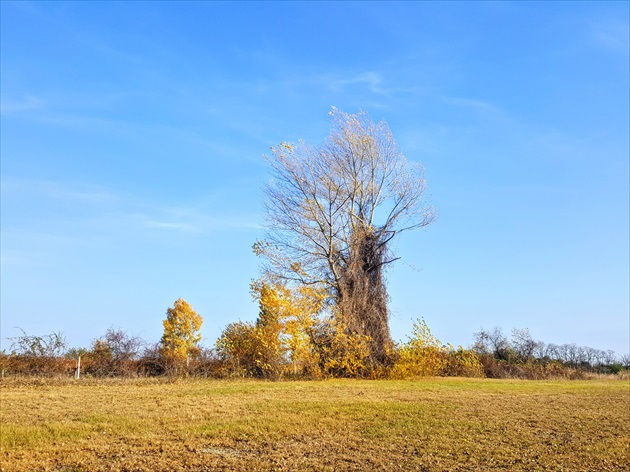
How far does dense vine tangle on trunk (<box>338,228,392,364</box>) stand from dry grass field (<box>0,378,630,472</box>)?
8.02m

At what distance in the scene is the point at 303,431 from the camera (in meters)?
10.8

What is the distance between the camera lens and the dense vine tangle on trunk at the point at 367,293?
25.5 meters

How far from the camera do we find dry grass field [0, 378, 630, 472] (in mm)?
8443

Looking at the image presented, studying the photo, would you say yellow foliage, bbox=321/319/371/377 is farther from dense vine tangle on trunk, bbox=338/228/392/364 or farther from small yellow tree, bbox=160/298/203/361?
small yellow tree, bbox=160/298/203/361

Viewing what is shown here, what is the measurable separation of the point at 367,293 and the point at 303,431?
16048 mm

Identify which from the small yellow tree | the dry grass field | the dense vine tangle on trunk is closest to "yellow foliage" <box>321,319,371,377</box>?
the dense vine tangle on trunk

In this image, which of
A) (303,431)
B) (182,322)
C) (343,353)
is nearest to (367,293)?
(343,353)

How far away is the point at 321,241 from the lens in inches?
1073

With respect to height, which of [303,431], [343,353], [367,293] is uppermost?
[367,293]

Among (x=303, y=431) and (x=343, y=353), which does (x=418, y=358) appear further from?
(x=303, y=431)

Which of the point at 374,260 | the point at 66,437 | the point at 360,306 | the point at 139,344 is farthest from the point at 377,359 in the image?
the point at 66,437

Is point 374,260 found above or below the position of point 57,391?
above

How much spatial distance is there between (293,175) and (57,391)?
1403 centimetres

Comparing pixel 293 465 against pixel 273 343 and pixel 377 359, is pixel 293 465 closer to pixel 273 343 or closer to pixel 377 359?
pixel 273 343
